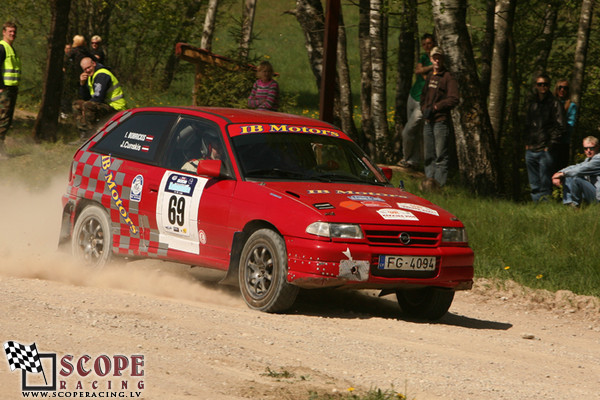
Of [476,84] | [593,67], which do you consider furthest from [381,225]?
[593,67]

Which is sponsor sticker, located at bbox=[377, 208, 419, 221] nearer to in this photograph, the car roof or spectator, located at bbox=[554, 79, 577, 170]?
the car roof

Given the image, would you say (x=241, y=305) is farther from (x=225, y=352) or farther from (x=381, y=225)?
(x=225, y=352)

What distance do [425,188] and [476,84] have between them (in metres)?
1.96

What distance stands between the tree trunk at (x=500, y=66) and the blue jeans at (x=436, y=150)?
183 inches

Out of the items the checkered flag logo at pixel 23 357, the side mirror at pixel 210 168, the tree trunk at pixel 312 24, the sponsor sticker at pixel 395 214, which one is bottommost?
the checkered flag logo at pixel 23 357

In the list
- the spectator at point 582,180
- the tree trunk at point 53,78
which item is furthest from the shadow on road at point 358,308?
the tree trunk at point 53,78

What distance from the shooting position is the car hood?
8.11 meters

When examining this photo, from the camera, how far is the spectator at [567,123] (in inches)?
601

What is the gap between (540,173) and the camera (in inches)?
598

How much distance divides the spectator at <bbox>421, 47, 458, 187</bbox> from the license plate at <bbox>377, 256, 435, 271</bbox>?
651cm

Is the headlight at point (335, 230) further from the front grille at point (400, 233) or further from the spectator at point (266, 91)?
the spectator at point (266, 91)

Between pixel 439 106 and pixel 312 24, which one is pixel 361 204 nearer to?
pixel 439 106

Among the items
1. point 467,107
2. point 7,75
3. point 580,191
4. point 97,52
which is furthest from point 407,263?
point 97,52

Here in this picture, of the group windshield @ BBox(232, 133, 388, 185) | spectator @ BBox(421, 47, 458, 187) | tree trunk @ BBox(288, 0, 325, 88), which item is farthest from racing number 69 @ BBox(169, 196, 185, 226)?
tree trunk @ BBox(288, 0, 325, 88)
